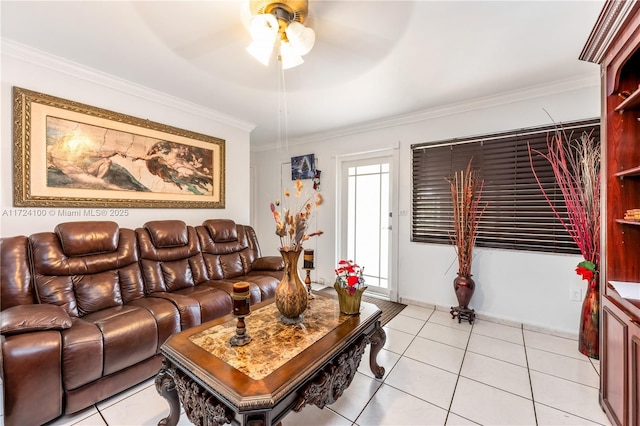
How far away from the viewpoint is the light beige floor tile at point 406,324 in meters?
2.70

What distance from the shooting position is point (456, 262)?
3105mm

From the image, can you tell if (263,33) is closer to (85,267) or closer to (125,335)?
(125,335)

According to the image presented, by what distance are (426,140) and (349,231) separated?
170cm

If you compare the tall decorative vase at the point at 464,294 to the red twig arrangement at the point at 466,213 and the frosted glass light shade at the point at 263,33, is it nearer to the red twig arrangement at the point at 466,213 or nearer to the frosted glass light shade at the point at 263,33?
the red twig arrangement at the point at 466,213

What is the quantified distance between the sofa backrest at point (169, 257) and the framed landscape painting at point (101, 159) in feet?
1.33

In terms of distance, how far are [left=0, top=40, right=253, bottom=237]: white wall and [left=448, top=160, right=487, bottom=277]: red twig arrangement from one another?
9.22 ft

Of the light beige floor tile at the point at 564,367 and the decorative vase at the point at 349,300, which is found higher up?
the decorative vase at the point at 349,300

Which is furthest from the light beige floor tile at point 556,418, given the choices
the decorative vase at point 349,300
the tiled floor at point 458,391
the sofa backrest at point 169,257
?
the sofa backrest at point 169,257

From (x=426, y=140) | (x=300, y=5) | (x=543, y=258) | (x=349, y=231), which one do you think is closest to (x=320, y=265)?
(x=349, y=231)

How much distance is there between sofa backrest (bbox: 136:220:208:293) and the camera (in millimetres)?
2457

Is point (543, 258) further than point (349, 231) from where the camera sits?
No

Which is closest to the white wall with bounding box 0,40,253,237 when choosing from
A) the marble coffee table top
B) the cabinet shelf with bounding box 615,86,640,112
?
the marble coffee table top

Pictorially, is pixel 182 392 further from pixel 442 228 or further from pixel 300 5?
pixel 442 228

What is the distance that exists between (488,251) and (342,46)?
2.58 meters
